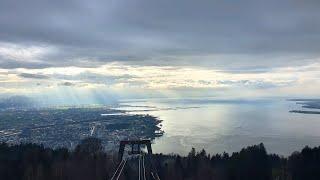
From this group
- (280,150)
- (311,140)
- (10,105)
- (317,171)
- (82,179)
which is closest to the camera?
(317,171)

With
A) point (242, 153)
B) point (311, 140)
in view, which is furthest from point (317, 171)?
point (311, 140)

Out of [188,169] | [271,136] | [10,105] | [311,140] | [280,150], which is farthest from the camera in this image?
[10,105]

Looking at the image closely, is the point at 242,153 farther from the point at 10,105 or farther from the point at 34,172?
the point at 10,105

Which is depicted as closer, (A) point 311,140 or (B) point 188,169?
(B) point 188,169

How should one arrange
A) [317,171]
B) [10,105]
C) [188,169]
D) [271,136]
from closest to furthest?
[317,171]
[188,169]
[271,136]
[10,105]

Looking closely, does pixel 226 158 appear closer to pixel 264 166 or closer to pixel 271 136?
pixel 264 166

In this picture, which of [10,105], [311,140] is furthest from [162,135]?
[10,105]

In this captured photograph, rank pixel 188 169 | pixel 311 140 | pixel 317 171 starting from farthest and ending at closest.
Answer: pixel 311 140
pixel 188 169
pixel 317 171

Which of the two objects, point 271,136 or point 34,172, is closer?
point 34,172
